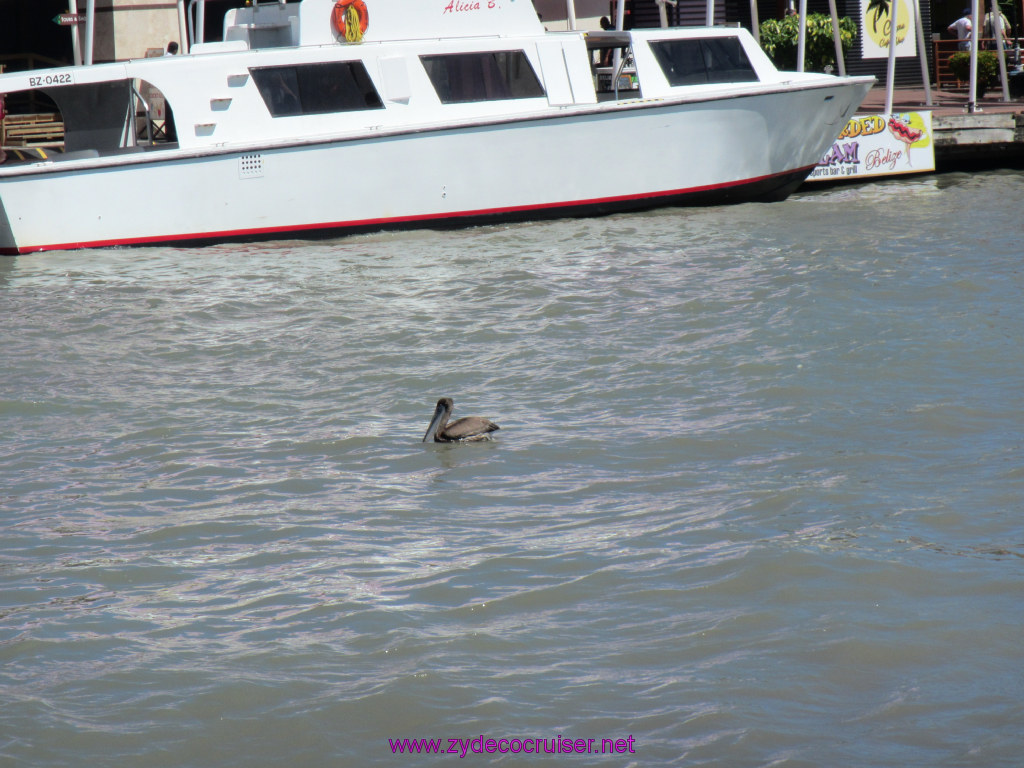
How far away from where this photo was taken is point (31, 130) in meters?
18.3

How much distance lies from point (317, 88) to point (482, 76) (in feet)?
6.13

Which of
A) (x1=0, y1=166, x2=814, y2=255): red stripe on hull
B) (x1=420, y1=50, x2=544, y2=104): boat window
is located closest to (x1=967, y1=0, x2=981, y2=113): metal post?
(x1=0, y1=166, x2=814, y2=255): red stripe on hull

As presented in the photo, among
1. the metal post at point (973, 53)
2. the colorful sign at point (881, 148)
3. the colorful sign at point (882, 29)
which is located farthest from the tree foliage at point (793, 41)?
the colorful sign at point (881, 148)

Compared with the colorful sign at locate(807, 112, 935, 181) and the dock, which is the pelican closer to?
the colorful sign at locate(807, 112, 935, 181)

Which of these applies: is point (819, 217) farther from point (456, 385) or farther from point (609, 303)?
point (456, 385)

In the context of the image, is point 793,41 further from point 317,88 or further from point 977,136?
point 317,88

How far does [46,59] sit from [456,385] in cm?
1602

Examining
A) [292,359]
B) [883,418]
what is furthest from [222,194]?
[883,418]

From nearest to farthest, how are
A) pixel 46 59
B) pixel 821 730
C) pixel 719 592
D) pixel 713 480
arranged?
pixel 821 730 → pixel 719 592 → pixel 713 480 → pixel 46 59

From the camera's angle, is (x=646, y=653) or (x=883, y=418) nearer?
(x=646, y=653)

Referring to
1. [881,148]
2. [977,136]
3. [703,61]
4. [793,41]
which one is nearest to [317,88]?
[703,61]

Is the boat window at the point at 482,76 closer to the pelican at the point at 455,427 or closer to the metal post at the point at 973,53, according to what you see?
the metal post at the point at 973,53

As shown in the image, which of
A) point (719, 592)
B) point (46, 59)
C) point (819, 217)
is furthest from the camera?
point (46, 59)

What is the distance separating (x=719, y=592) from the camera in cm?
480
